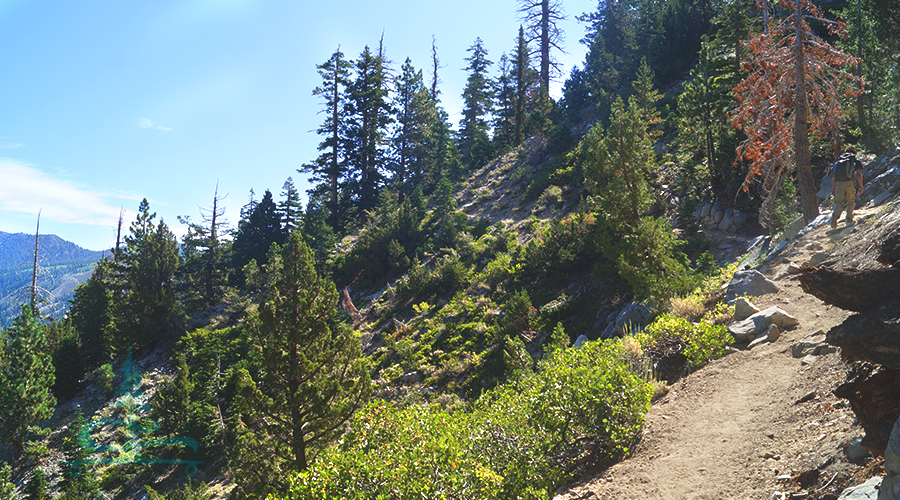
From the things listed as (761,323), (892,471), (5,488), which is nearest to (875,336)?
(892,471)

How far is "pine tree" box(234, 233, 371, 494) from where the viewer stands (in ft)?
38.6

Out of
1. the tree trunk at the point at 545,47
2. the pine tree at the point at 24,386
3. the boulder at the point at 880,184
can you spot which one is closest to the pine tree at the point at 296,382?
the boulder at the point at 880,184

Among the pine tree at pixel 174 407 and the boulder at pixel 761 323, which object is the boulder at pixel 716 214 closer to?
the boulder at pixel 761 323

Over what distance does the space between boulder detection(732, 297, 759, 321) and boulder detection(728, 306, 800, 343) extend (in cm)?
27

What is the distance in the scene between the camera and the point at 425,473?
16.2ft

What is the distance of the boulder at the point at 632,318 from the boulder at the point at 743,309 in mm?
3083

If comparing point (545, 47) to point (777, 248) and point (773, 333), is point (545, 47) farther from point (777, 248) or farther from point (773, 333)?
point (773, 333)

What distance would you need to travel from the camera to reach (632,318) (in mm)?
12086

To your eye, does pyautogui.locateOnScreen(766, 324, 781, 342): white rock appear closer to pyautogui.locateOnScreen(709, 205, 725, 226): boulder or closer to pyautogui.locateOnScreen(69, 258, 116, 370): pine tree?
pyautogui.locateOnScreen(709, 205, 725, 226): boulder

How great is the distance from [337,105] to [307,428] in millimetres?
29862

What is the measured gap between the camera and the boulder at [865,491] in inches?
113

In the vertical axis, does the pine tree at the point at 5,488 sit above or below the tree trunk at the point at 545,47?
below

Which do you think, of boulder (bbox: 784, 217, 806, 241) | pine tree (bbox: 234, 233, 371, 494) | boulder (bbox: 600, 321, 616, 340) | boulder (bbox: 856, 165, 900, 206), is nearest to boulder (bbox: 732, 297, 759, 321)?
boulder (bbox: 784, 217, 806, 241)

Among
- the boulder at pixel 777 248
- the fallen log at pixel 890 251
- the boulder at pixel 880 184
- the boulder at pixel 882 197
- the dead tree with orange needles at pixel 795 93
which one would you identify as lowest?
the fallen log at pixel 890 251
